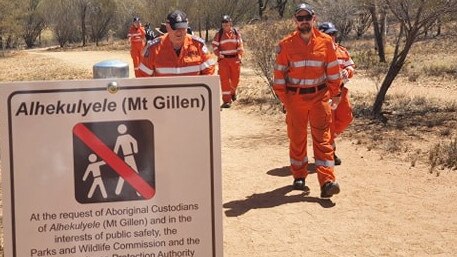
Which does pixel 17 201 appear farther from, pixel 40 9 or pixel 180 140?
pixel 40 9

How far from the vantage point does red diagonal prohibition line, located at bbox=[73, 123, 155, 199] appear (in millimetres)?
2250

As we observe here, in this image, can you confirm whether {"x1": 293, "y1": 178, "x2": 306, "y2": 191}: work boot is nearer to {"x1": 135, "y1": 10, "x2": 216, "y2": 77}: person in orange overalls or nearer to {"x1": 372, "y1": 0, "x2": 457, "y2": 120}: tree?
{"x1": 135, "y1": 10, "x2": 216, "y2": 77}: person in orange overalls

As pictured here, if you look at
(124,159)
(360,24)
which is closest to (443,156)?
(124,159)

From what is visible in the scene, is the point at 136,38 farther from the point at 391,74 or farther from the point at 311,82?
the point at 311,82

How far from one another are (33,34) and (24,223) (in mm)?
47952

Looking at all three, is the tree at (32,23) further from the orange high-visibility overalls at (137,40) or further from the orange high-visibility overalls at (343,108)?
the orange high-visibility overalls at (343,108)

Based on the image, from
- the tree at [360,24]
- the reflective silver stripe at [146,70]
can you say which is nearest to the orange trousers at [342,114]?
the reflective silver stripe at [146,70]

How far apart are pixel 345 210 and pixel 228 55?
6846mm

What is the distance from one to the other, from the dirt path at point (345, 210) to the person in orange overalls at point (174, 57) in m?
1.40

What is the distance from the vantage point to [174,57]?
19.0 ft

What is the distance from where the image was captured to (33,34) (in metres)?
47.6

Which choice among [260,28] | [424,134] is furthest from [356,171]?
[260,28]

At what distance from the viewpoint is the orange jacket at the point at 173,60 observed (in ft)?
19.0

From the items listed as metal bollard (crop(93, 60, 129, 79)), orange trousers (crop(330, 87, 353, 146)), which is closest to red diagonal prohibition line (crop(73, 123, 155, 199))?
metal bollard (crop(93, 60, 129, 79))
